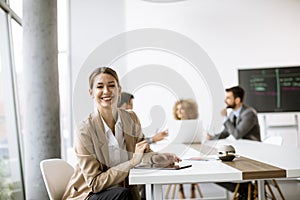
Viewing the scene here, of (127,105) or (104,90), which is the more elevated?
(104,90)

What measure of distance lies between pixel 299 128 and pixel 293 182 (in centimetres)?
87

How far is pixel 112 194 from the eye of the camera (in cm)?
199

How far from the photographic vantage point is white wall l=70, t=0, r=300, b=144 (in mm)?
6293

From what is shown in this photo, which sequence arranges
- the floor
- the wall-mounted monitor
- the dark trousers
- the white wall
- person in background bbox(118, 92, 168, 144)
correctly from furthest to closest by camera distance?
the white wall, the wall-mounted monitor, the floor, person in background bbox(118, 92, 168, 144), the dark trousers

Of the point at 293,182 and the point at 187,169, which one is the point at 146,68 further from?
the point at 187,169

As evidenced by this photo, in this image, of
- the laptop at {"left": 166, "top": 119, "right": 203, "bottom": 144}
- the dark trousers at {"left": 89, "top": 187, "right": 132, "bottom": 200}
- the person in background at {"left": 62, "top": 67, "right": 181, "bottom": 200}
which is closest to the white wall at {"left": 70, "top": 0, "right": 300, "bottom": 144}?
the laptop at {"left": 166, "top": 119, "right": 203, "bottom": 144}

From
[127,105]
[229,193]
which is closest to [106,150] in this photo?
[127,105]

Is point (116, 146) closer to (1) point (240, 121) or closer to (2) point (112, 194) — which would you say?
(2) point (112, 194)

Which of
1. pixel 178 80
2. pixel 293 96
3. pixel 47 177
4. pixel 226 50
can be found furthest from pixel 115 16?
pixel 47 177

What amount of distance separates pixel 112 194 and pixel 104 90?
1.89ft

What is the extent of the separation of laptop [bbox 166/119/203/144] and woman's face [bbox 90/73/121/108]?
1.64 metres

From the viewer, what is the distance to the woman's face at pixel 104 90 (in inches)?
86.0

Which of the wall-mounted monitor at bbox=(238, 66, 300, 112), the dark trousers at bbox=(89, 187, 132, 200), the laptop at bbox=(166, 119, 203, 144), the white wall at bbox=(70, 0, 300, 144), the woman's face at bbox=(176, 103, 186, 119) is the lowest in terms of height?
the dark trousers at bbox=(89, 187, 132, 200)

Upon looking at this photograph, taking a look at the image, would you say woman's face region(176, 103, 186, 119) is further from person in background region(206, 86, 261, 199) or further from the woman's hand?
the woman's hand
